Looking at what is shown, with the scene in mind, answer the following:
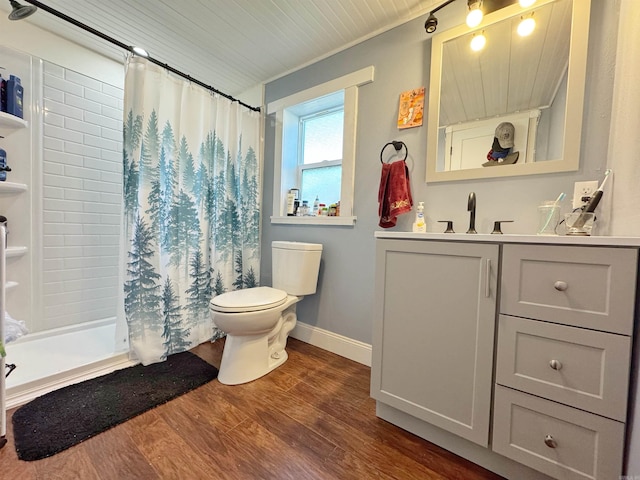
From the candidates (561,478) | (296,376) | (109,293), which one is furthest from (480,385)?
(109,293)

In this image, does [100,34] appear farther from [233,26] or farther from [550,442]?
[550,442]

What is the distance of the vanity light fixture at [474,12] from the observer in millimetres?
1222

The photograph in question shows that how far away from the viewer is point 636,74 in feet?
2.97

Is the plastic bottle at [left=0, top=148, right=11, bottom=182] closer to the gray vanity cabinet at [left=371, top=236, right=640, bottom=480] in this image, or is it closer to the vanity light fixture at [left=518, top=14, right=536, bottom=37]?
the gray vanity cabinet at [left=371, top=236, right=640, bottom=480]

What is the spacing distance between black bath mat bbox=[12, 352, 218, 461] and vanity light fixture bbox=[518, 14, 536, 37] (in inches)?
95.0

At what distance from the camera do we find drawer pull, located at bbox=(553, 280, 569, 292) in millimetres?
807

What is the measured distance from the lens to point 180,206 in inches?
70.3

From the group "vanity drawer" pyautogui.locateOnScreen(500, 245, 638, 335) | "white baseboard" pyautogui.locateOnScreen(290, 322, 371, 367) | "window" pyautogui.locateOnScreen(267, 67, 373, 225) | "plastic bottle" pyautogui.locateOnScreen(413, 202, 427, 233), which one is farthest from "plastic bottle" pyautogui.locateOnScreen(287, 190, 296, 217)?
"vanity drawer" pyautogui.locateOnScreen(500, 245, 638, 335)

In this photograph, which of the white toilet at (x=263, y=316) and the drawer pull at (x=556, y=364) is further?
the white toilet at (x=263, y=316)

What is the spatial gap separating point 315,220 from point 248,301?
77cm

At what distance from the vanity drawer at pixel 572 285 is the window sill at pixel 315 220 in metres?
1.02

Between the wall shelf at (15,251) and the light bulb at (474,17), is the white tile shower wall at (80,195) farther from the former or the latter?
the light bulb at (474,17)

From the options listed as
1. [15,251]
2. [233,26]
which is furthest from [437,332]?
[15,251]

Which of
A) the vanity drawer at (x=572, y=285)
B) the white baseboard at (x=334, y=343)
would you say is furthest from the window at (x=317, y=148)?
the vanity drawer at (x=572, y=285)
